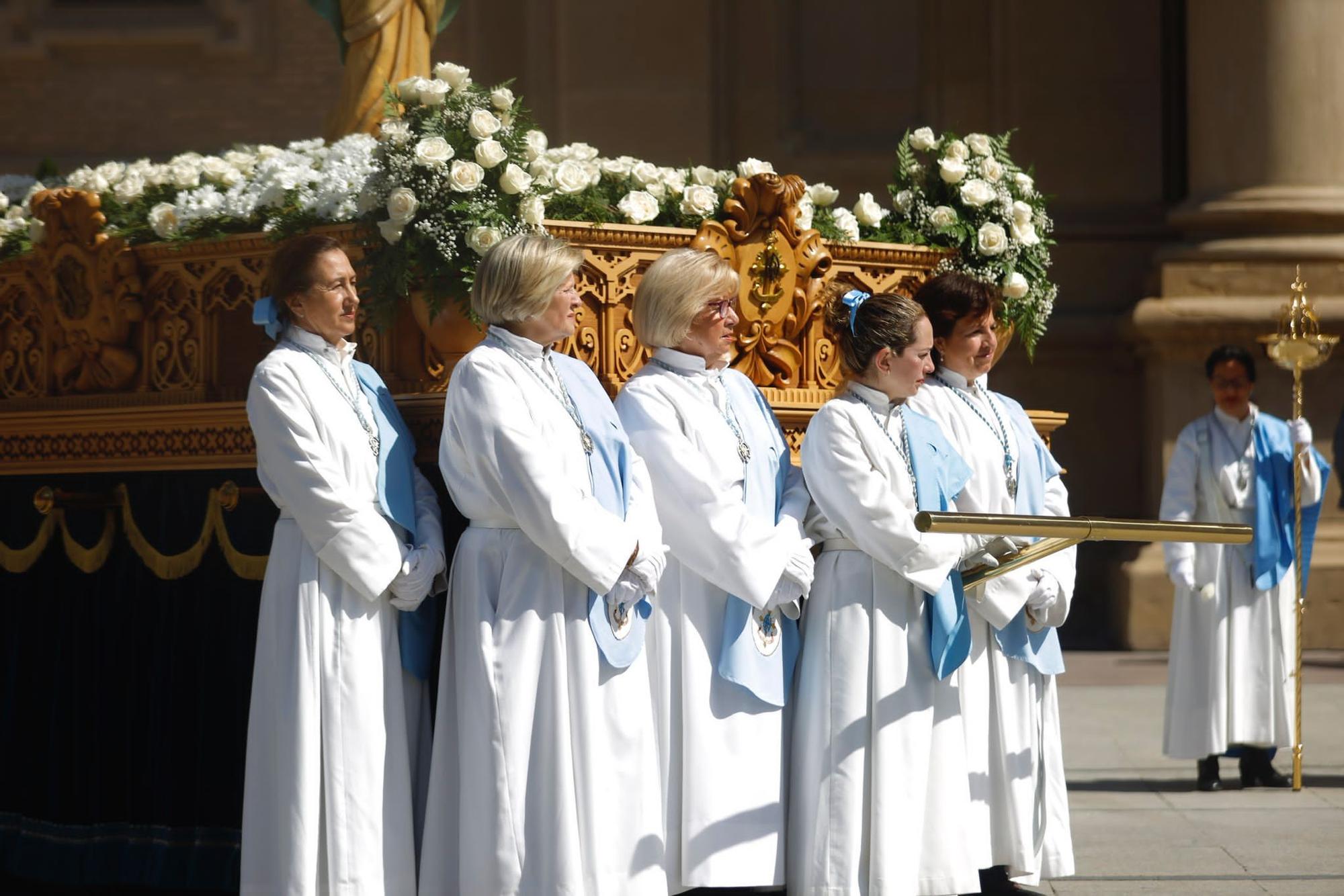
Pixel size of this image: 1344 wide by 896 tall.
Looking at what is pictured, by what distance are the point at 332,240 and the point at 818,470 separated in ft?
5.05

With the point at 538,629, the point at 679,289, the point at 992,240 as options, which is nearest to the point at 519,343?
the point at 679,289

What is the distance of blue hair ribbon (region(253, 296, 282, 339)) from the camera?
219 inches

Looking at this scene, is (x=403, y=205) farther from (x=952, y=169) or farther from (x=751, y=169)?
(x=952, y=169)

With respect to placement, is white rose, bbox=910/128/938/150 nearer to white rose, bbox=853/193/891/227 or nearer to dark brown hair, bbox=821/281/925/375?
white rose, bbox=853/193/891/227

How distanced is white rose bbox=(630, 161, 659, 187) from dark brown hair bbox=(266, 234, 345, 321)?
1.32m

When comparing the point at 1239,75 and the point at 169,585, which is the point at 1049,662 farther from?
the point at 1239,75

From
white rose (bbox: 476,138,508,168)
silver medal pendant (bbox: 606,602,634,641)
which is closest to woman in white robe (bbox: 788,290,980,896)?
silver medal pendant (bbox: 606,602,634,641)

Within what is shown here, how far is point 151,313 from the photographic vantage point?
261 inches

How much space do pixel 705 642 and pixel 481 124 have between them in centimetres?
173

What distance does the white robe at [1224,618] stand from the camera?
9039 millimetres

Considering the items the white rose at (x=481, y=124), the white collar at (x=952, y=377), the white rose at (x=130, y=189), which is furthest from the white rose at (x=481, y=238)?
the white rose at (x=130, y=189)

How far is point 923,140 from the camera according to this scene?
7.25 metres

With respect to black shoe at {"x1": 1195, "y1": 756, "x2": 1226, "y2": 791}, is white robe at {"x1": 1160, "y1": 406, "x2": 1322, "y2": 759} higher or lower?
higher

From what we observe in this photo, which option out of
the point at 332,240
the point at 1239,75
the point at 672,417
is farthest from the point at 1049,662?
the point at 1239,75
